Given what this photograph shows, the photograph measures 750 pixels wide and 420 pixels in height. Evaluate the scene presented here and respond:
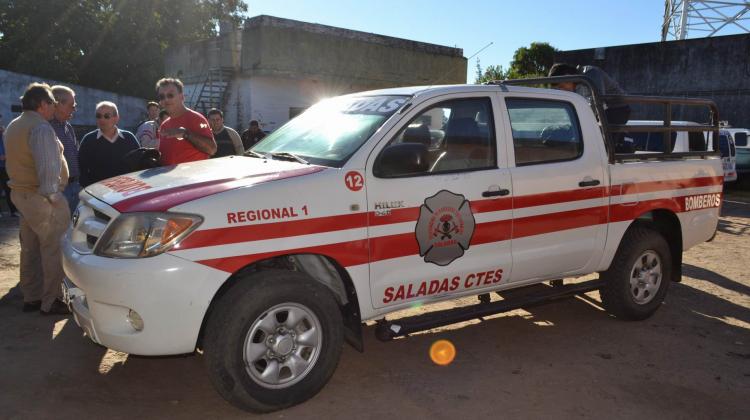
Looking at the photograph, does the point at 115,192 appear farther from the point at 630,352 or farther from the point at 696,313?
the point at 696,313

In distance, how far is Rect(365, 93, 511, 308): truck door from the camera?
360 centimetres

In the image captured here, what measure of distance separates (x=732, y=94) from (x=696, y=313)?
18767 mm

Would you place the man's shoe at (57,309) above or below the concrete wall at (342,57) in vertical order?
below

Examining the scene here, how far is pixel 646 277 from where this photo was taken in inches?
202

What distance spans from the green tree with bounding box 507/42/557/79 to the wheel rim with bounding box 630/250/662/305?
30368 millimetres

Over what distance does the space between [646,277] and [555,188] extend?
4.83 feet

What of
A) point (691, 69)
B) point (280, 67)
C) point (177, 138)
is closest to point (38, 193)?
point (177, 138)

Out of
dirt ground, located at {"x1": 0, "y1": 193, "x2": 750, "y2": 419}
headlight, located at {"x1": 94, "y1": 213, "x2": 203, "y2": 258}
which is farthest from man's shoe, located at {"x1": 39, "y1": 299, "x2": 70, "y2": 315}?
headlight, located at {"x1": 94, "y1": 213, "x2": 203, "y2": 258}

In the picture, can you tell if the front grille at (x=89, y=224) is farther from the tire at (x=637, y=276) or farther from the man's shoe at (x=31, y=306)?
the tire at (x=637, y=276)

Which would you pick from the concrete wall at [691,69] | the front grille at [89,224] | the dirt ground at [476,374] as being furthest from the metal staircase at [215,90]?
the front grille at [89,224]

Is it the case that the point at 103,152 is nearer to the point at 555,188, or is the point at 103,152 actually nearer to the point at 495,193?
the point at 495,193

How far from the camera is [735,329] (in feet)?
16.8

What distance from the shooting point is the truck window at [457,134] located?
155 inches

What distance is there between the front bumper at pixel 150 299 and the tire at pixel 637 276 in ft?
11.0
